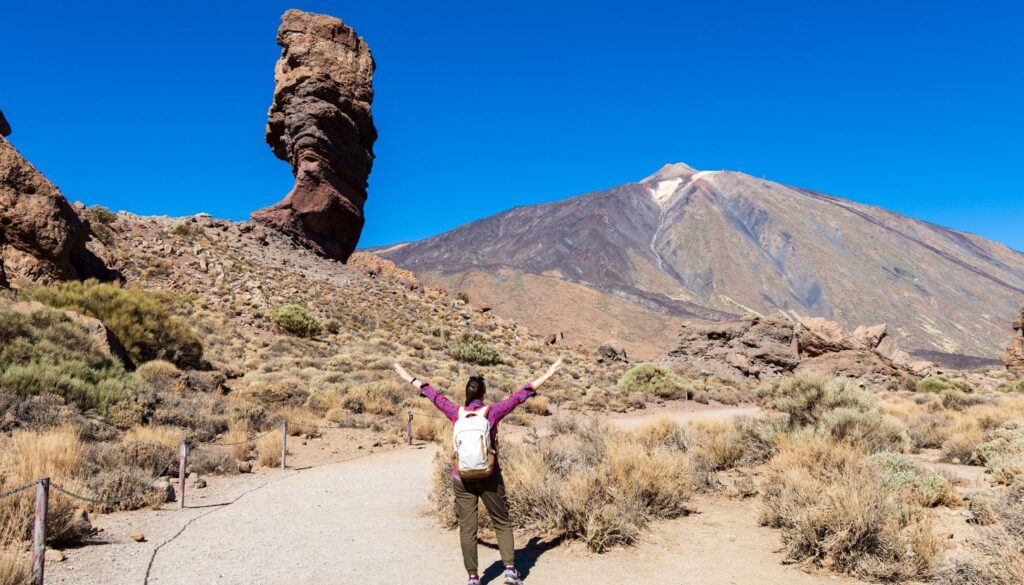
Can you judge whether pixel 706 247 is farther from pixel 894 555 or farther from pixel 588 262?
pixel 894 555

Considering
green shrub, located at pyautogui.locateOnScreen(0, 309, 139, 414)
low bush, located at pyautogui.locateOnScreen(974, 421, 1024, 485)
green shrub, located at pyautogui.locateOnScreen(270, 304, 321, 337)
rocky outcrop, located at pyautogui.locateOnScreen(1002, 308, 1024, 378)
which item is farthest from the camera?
rocky outcrop, located at pyautogui.locateOnScreen(1002, 308, 1024, 378)

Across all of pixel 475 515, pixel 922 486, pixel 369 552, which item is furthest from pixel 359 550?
pixel 922 486

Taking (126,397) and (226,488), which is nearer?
(226,488)

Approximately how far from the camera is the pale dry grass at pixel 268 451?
10492mm

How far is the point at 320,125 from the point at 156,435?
2370cm

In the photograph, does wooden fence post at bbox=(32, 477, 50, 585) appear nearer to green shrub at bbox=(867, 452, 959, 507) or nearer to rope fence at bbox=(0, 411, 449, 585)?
rope fence at bbox=(0, 411, 449, 585)

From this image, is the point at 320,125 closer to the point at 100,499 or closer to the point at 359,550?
the point at 100,499

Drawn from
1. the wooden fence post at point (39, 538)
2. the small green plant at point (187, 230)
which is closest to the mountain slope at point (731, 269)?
the small green plant at point (187, 230)

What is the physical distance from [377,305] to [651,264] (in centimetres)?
12531

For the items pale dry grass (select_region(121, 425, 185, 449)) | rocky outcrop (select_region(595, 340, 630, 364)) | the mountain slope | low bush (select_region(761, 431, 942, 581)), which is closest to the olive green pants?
low bush (select_region(761, 431, 942, 581))

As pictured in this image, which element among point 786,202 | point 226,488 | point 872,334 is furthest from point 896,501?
point 786,202

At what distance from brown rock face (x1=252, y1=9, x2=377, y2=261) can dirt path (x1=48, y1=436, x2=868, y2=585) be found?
2539 centimetres

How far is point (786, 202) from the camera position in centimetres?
19850

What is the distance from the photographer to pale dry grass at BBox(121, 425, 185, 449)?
930cm
